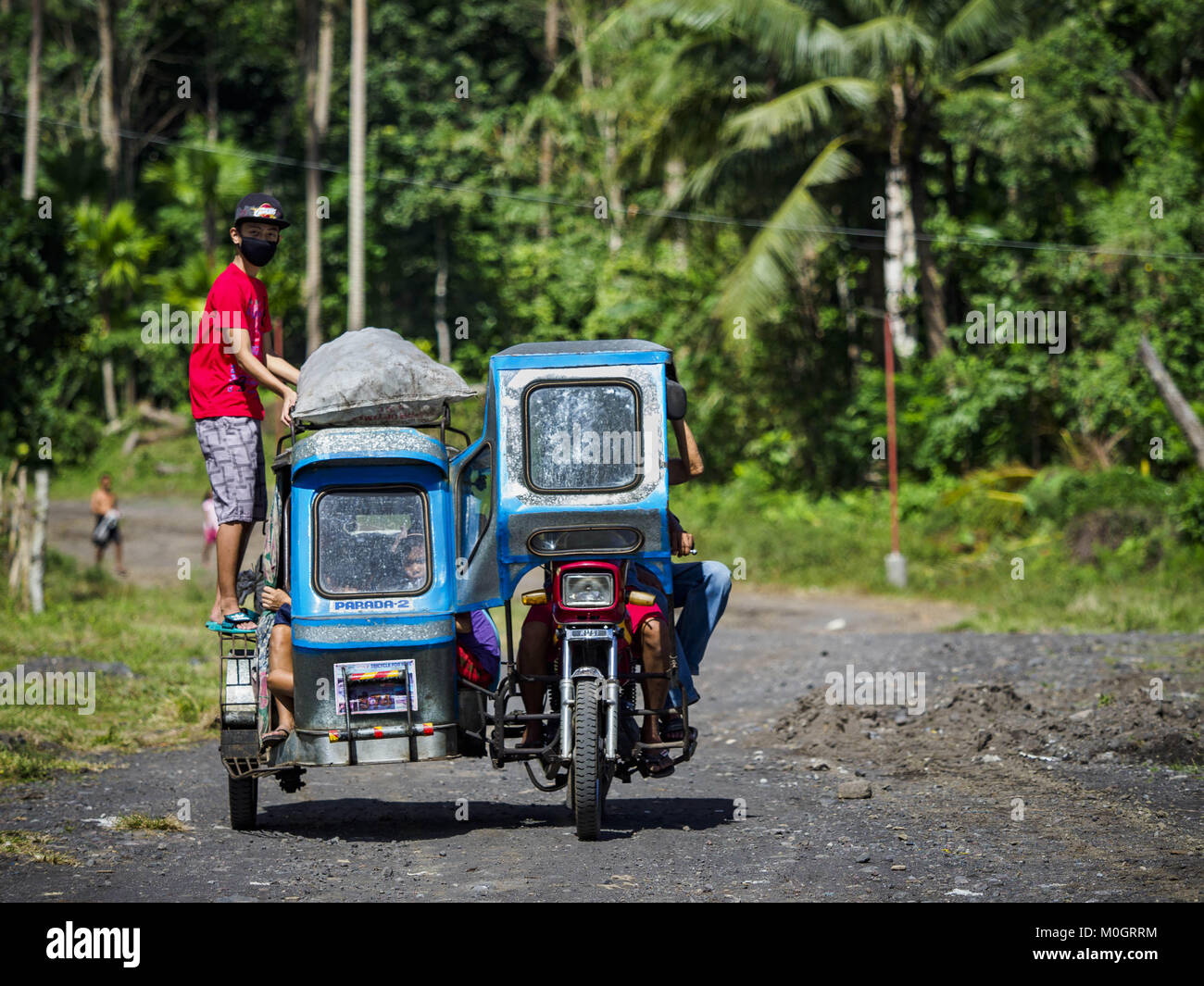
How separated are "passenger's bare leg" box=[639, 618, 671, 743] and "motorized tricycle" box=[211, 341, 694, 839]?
0.24ft

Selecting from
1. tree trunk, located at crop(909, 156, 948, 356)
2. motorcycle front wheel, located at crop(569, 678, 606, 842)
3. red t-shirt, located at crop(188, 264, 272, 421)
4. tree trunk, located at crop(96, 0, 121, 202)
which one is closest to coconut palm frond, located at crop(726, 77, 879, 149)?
tree trunk, located at crop(909, 156, 948, 356)

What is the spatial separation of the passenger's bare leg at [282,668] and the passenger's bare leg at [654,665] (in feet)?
5.34

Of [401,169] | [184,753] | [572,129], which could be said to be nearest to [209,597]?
[184,753]

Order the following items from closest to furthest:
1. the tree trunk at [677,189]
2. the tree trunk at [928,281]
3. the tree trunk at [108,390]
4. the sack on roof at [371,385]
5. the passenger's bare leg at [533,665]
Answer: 1. the sack on roof at [371,385]
2. the passenger's bare leg at [533,665]
3. the tree trunk at [928,281]
4. the tree trunk at [677,189]
5. the tree trunk at [108,390]

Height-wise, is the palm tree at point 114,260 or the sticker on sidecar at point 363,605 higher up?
the palm tree at point 114,260

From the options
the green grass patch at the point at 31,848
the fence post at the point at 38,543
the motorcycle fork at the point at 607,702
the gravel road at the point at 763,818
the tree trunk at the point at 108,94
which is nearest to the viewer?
the gravel road at the point at 763,818

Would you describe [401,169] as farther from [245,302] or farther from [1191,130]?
[245,302]

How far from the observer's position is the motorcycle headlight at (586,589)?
6875 millimetres

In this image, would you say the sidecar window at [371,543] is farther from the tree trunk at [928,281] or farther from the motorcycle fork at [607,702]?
the tree trunk at [928,281]

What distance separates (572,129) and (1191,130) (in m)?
17.9

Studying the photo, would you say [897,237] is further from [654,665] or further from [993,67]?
[654,665]

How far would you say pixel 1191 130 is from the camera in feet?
75.5

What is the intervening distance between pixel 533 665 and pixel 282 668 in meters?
1.17

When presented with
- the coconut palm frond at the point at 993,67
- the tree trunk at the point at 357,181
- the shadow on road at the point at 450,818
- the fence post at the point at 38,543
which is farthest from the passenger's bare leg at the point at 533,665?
the coconut palm frond at the point at 993,67
